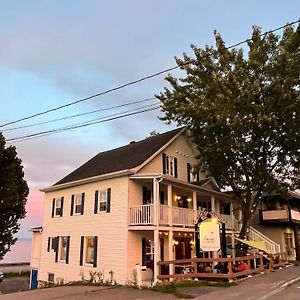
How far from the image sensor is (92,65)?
1502 centimetres

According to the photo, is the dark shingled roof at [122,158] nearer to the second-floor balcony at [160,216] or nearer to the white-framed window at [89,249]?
the second-floor balcony at [160,216]

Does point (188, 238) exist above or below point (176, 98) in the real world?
below

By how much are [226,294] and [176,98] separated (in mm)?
13301

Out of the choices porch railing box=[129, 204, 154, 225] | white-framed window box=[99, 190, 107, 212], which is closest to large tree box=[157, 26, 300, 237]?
porch railing box=[129, 204, 154, 225]

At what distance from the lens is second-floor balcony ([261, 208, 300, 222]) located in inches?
1194

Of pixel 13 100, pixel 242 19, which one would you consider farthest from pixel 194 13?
pixel 13 100

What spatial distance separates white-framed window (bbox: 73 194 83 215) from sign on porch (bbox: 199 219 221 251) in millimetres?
8738

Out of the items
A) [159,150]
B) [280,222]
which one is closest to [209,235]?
[159,150]

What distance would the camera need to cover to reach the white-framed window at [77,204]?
2221 centimetres

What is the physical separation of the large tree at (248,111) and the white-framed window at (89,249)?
8132mm

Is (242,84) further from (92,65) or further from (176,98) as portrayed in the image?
(92,65)

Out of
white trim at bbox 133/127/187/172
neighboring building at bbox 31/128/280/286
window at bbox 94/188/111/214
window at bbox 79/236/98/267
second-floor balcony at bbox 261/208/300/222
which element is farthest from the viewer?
second-floor balcony at bbox 261/208/300/222

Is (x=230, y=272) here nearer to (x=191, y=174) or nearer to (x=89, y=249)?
(x=89, y=249)

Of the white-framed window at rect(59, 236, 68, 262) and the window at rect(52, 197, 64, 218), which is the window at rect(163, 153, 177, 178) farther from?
the white-framed window at rect(59, 236, 68, 262)
